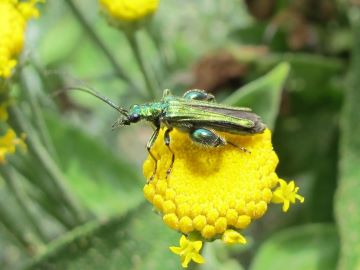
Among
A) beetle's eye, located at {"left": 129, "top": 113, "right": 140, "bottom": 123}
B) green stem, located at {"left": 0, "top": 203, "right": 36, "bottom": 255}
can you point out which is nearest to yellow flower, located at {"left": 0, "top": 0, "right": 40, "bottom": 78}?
beetle's eye, located at {"left": 129, "top": 113, "right": 140, "bottom": 123}

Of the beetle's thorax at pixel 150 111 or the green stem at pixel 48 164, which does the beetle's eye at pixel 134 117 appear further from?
the green stem at pixel 48 164

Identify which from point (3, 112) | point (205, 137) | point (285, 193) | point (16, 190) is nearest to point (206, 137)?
point (205, 137)

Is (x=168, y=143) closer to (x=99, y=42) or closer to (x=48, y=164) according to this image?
(x=48, y=164)

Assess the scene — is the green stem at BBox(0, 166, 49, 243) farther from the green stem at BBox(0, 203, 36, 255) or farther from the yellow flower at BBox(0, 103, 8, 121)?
the yellow flower at BBox(0, 103, 8, 121)

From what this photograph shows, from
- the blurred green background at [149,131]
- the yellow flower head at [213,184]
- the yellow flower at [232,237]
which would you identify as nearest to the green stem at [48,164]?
the blurred green background at [149,131]

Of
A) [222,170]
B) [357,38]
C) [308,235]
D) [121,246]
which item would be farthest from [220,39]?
[222,170]

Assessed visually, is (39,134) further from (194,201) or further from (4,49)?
(194,201)
